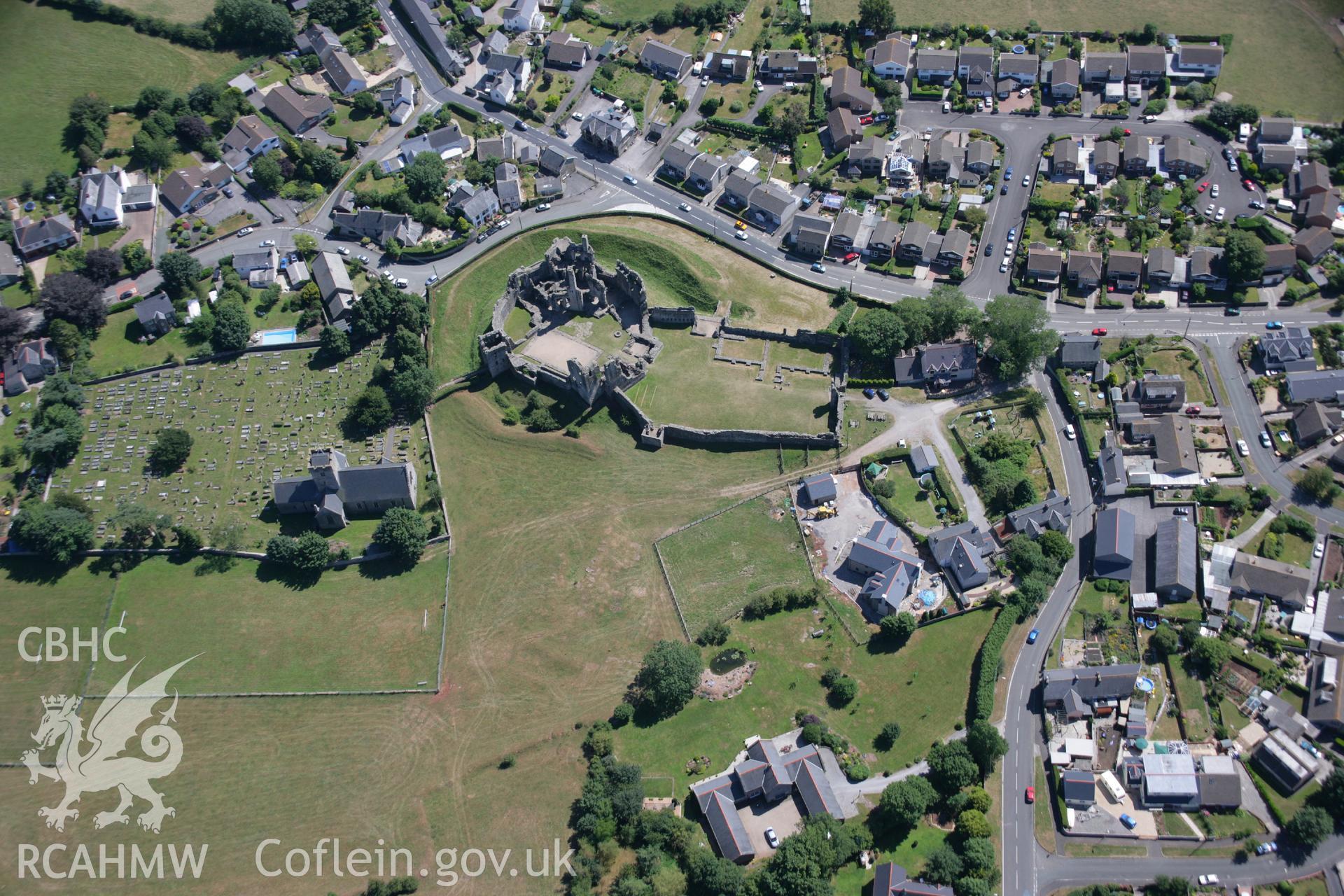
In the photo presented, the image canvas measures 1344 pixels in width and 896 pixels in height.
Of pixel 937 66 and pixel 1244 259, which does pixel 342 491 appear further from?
pixel 1244 259

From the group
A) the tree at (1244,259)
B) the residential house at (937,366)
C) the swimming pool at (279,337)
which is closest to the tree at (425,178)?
the swimming pool at (279,337)

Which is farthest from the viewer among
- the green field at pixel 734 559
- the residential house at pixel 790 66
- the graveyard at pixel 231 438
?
the residential house at pixel 790 66

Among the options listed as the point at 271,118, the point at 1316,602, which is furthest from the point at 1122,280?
the point at 271,118

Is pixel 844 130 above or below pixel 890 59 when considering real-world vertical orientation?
below

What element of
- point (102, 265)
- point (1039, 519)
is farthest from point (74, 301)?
point (1039, 519)

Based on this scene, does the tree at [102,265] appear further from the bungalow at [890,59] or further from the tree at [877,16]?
the tree at [877,16]

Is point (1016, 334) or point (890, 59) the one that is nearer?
point (1016, 334)

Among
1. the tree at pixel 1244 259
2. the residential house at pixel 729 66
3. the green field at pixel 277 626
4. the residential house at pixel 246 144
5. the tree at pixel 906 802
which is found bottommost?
the green field at pixel 277 626
